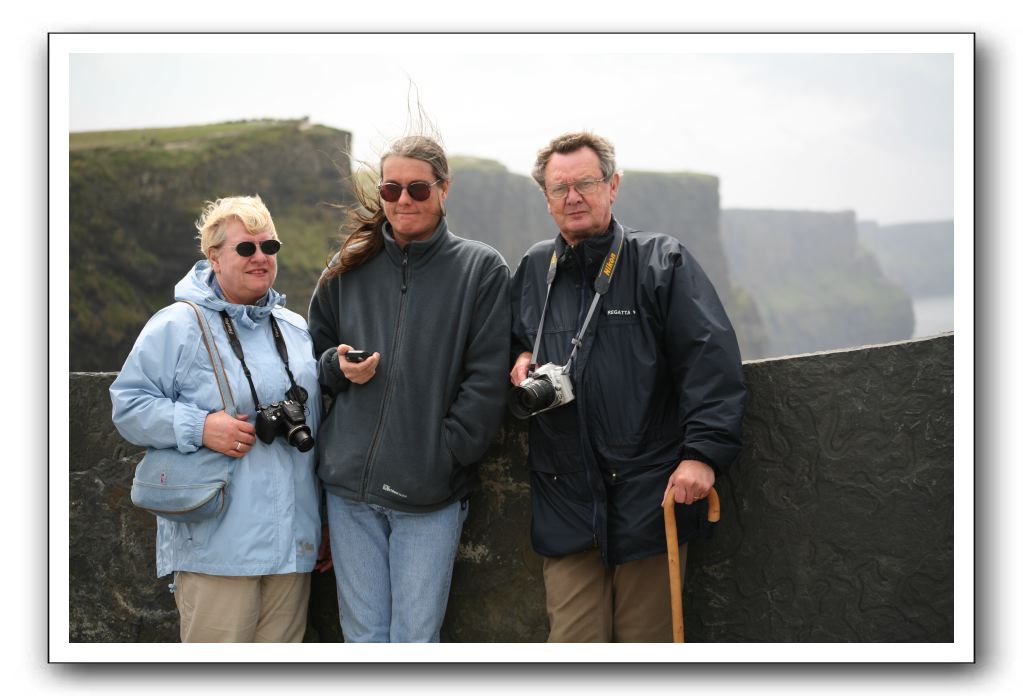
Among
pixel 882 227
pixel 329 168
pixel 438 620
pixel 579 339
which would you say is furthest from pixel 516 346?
pixel 882 227

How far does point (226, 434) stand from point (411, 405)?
693 mm

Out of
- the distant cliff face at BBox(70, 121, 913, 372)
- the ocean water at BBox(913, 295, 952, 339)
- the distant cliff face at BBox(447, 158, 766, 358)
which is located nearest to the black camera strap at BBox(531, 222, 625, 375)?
the distant cliff face at BBox(70, 121, 913, 372)

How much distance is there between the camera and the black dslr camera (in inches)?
132

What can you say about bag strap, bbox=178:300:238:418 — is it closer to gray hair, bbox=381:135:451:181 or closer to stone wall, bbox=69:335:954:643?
gray hair, bbox=381:135:451:181

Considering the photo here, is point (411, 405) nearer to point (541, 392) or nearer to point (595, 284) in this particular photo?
point (541, 392)

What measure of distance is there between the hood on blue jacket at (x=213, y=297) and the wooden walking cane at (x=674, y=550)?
168 centimetres

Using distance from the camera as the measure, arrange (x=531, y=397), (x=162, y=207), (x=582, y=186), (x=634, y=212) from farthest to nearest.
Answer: (x=634, y=212) < (x=162, y=207) < (x=582, y=186) < (x=531, y=397)

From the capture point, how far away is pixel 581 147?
11.4 ft

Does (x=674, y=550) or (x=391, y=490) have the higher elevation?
(x=391, y=490)

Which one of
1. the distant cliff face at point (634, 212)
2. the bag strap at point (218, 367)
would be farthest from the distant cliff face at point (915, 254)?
the bag strap at point (218, 367)

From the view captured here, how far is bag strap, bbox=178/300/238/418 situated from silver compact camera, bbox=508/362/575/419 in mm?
1057

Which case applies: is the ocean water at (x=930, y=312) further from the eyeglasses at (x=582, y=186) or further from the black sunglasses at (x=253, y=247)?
the black sunglasses at (x=253, y=247)

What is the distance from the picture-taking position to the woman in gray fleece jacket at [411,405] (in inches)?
136

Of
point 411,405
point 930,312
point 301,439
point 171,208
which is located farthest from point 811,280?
point 301,439
